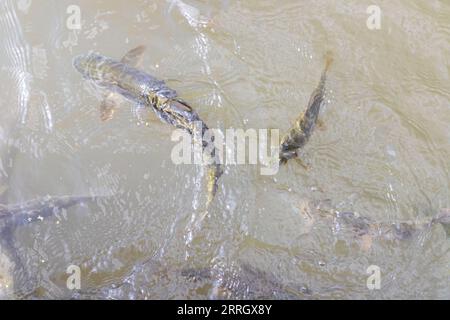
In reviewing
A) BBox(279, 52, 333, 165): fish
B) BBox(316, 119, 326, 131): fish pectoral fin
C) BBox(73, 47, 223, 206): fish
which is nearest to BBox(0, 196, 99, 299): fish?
BBox(73, 47, 223, 206): fish

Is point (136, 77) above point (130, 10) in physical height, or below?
below

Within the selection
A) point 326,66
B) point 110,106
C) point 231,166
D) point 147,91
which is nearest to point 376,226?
point 231,166

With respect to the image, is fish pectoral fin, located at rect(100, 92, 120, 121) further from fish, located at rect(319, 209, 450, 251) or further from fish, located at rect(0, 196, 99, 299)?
fish, located at rect(319, 209, 450, 251)

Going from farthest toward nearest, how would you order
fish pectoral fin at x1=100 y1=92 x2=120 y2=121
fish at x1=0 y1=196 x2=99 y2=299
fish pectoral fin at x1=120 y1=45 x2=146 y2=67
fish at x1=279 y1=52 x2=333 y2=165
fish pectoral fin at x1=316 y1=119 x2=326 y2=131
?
fish pectoral fin at x1=120 y1=45 x2=146 y2=67
fish pectoral fin at x1=100 y1=92 x2=120 y2=121
fish pectoral fin at x1=316 y1=119 x2=326 y2=131
fish at x1=279 y1=52 x2=333 y2=165
fish at x1=0 y1=196 x2=99 y2=299

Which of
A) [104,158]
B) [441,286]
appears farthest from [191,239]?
[441,286]

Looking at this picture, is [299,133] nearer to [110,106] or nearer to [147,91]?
[147,91]
